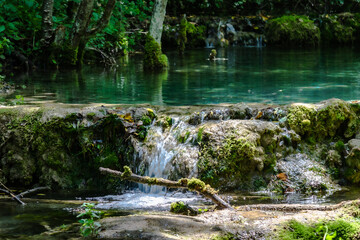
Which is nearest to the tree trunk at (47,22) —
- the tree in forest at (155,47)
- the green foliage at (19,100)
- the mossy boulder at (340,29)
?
the tree in forest at (155,47)

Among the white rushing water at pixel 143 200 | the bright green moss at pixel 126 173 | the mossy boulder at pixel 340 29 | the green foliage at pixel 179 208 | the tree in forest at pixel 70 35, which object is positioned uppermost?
the mossy boulder at pixel 340 29

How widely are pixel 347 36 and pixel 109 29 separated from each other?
1349cm

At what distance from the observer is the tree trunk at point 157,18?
1316 centimetres

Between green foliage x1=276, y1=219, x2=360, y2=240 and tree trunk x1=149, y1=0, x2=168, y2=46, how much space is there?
10672mm

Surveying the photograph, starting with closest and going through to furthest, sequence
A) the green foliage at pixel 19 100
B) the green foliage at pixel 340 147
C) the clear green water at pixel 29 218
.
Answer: the clear green water at pixel 29 218 → the green foliage at pixel 340 147 → the green foliage at pixel 19 100

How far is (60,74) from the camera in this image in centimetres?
1246

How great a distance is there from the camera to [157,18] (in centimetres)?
1340

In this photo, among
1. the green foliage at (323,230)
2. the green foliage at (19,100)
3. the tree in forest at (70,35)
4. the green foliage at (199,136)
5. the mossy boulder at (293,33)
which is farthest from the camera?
the mossy boulder at (293,33)

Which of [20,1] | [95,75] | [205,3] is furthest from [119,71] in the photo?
[205,3]

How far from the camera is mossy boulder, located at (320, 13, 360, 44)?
2266 centimetres

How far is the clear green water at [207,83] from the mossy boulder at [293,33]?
6.71 meters

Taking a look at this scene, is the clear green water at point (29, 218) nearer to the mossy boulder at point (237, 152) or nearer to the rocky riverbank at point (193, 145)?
the rocky riverbank at point (193, 145)

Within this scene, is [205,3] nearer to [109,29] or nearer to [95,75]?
[109,29]

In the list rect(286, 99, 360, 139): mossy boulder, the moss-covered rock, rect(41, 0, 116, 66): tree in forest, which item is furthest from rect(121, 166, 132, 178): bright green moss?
rect(41, 0, 116, 66): tree in forest
